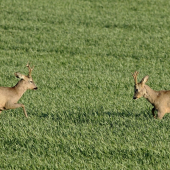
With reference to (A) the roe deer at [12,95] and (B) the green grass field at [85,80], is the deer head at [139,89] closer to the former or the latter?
(B) the green grass field at [85,80]

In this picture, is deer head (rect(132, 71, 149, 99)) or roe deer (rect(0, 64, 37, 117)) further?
roe deer (rect(0, 64, 37, 117))

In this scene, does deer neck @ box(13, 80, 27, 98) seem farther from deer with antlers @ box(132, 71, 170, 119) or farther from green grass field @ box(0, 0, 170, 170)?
deer with antlers @ box(132, 71, 170, 119)

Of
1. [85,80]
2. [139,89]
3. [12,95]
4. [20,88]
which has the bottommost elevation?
[12,95]

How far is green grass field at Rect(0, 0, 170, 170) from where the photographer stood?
267 inches

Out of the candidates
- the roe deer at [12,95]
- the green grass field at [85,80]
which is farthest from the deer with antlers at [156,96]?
the roe deer at [12,95]

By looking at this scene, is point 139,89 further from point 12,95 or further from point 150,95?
point 12,95

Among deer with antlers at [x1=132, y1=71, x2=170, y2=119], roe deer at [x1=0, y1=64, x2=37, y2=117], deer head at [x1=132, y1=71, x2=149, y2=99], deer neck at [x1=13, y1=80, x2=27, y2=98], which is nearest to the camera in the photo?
deer with antlers at [x1=132, y1=71, x2=170, y2=119]

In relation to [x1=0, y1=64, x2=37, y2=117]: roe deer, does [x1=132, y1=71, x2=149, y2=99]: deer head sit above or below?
above

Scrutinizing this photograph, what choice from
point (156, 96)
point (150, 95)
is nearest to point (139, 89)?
point (150, 95)

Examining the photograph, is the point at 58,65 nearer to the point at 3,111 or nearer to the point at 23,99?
the point at 23,99

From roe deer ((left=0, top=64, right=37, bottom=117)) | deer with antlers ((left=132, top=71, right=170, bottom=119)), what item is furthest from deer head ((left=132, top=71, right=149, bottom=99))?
roe deer ((left=0, top=64, right=37, bottom=117))

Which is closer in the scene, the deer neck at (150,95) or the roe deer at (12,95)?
the deer neck at (150,95)

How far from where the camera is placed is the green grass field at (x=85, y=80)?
678 centimetres

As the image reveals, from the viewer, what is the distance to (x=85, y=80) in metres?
13.4
